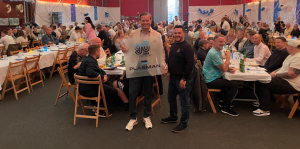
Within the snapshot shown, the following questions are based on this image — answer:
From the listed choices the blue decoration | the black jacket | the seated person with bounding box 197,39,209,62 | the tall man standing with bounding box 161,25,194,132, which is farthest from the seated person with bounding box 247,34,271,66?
the blue decoration

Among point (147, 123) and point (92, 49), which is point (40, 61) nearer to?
point (92, 49)

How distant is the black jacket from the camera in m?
3.63

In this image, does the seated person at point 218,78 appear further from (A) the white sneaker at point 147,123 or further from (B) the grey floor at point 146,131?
(A) the white sneaker at point 147,123

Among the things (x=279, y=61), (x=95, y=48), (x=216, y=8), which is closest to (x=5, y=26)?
(x=95, y=48)

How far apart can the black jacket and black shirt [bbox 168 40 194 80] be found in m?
0.69

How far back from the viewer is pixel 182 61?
294 cm

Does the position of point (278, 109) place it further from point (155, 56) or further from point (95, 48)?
point (95, 48)

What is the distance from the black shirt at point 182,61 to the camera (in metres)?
2.87

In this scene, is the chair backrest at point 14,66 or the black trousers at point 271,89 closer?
the black trousers at point 271,89

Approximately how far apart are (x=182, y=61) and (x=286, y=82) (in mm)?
1889

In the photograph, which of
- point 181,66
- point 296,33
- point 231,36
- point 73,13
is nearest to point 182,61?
point 181,66

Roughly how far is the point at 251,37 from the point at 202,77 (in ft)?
7.50

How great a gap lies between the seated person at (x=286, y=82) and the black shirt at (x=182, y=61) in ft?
5.10

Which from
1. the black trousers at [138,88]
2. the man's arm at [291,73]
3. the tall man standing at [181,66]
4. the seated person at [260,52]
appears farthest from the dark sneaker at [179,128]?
the seated person at [260,52]
